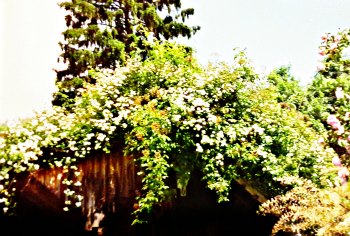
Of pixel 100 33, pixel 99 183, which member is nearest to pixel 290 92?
pixel 100 33

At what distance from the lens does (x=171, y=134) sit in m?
7.39

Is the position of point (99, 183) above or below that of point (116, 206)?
above

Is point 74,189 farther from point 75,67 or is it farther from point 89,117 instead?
point 75,67

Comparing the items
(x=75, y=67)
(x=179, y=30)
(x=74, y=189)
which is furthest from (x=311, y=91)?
(x=74, y=189)

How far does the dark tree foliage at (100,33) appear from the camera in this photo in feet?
52.8

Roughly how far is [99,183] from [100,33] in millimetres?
10187

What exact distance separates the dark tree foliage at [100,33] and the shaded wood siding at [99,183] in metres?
8.49

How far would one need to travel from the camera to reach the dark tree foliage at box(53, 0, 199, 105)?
1609 centimetres

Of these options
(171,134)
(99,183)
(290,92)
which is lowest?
(99,183)

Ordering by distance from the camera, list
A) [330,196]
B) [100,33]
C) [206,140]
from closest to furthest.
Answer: [330,196] → [206,140] → [100,33]

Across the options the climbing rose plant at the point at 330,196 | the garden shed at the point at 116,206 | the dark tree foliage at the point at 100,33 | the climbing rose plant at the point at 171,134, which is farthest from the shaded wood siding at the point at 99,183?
the dark tree foliage at the point at 100,33

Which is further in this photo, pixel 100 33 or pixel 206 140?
pixel 100 33

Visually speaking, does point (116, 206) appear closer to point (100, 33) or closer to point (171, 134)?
point (171, 134)

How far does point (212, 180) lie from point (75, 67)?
36.9 ft
